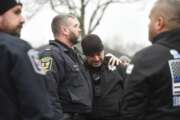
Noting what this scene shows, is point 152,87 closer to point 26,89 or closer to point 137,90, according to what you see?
point 137,90

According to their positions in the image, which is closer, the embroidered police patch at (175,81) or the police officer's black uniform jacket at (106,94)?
the embroidered police patch at (175,81)

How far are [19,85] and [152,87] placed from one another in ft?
3.22

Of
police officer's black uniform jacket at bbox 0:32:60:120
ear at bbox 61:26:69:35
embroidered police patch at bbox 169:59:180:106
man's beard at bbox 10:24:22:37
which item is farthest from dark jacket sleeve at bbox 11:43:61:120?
ear at bbox 61:26:69:35

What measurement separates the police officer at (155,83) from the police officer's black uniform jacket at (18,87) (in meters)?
0.66

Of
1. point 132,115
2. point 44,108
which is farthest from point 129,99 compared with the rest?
point 44,108

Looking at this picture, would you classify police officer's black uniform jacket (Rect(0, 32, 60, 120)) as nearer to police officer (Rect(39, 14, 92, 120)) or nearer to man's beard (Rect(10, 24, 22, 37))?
man's beard (Rect(10, 24, 22, 37))

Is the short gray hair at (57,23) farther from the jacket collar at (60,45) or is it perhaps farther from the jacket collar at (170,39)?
the jacket collar at (170,39)

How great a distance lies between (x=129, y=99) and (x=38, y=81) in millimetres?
700

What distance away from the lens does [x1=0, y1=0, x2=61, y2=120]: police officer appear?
146 inches

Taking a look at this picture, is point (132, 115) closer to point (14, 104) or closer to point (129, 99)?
point (129, 99)

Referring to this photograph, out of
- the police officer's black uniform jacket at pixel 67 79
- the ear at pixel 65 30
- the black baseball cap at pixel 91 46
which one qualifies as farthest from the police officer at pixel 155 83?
the black baseball cap at pixel 91 46

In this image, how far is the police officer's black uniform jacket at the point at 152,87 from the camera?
13.1ft

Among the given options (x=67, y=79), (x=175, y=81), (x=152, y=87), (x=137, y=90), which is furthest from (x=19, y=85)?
(x=67, y=79)

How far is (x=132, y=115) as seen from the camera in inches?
159
